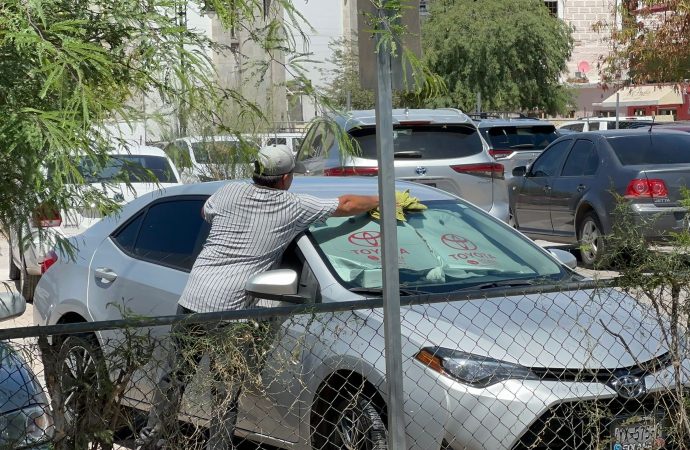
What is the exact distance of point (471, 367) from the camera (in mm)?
4652

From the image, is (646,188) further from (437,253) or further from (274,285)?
(274,285)

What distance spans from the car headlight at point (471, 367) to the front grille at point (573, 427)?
0.19m

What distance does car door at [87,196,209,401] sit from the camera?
6113 millimetres

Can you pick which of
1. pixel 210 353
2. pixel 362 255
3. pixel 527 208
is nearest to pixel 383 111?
pixel 210 353

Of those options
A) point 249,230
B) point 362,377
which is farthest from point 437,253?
point 362,377

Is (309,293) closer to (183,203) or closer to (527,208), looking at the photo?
(183,203)

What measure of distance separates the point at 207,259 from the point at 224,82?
1762 mm

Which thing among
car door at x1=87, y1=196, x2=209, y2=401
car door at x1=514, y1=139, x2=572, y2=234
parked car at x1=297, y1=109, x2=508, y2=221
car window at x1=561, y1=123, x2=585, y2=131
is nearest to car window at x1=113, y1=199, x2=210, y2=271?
car door at x1=87, y1=196, x2=209, y2=401

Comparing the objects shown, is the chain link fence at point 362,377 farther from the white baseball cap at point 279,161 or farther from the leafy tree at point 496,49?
the leafy tree at point 496,49

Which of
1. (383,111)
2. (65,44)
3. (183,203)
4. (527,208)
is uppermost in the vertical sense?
(65,44)

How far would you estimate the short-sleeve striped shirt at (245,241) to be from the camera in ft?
17.3

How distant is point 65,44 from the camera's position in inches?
115

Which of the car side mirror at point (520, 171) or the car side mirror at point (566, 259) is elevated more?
the car side mirror at point (566, 259)

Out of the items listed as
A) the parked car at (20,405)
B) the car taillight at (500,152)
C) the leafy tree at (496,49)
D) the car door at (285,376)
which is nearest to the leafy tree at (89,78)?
the parked car at (20,405)
